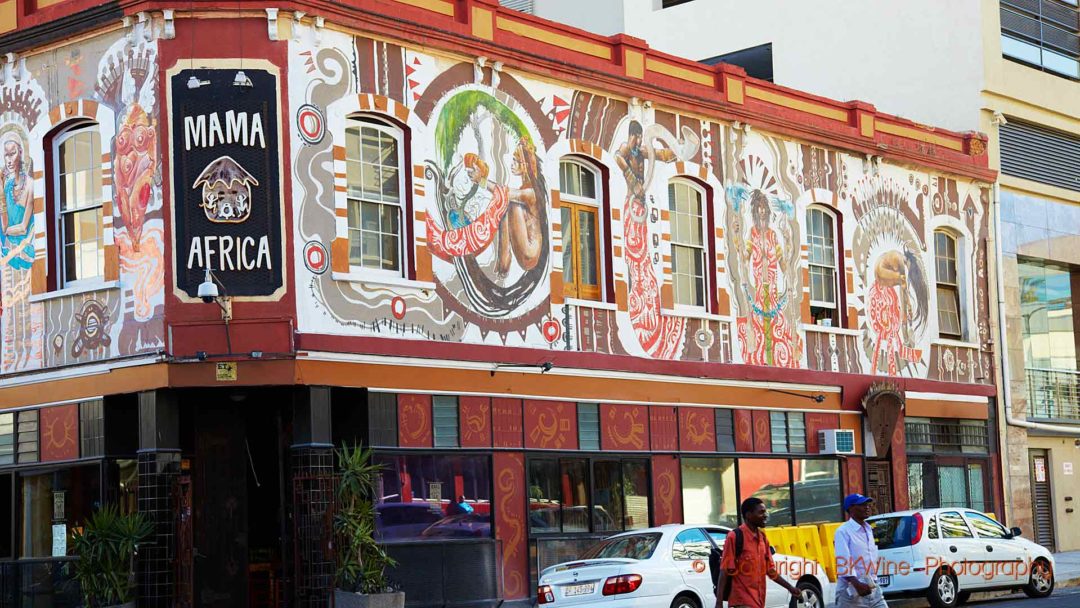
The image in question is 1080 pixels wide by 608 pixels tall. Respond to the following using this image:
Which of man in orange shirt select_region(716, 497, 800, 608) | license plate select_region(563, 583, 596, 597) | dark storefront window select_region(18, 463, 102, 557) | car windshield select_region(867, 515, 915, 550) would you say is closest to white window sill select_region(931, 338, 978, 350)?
car windshield select_region(867, 515, 915, 550)

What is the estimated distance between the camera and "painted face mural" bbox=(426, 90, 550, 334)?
22.1m

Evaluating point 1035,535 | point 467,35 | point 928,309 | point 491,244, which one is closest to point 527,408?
point 491,244

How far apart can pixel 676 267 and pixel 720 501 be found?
390cm

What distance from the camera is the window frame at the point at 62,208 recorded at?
21094 millimetres

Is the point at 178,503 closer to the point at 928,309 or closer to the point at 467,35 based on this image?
the point at 467,35

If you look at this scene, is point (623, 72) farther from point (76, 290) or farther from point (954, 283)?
point (954, 283)

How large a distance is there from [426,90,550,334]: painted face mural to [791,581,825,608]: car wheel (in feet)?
18.3

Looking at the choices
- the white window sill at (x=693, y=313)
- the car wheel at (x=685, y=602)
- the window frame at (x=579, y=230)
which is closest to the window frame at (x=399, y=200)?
the window frame at (x=579, y=230)

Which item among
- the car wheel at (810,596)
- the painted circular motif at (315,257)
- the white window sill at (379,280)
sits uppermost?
the painted circular motif at (315,257)

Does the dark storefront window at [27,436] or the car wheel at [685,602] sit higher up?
the dark storefront window at [27,436]

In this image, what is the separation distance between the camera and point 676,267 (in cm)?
2591

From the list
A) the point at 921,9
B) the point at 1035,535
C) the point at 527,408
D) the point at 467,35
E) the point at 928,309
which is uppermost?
the point at 921,9

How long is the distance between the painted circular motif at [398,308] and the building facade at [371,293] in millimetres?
79

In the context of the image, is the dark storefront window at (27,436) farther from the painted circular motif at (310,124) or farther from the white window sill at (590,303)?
the white window sill at (590,303)
